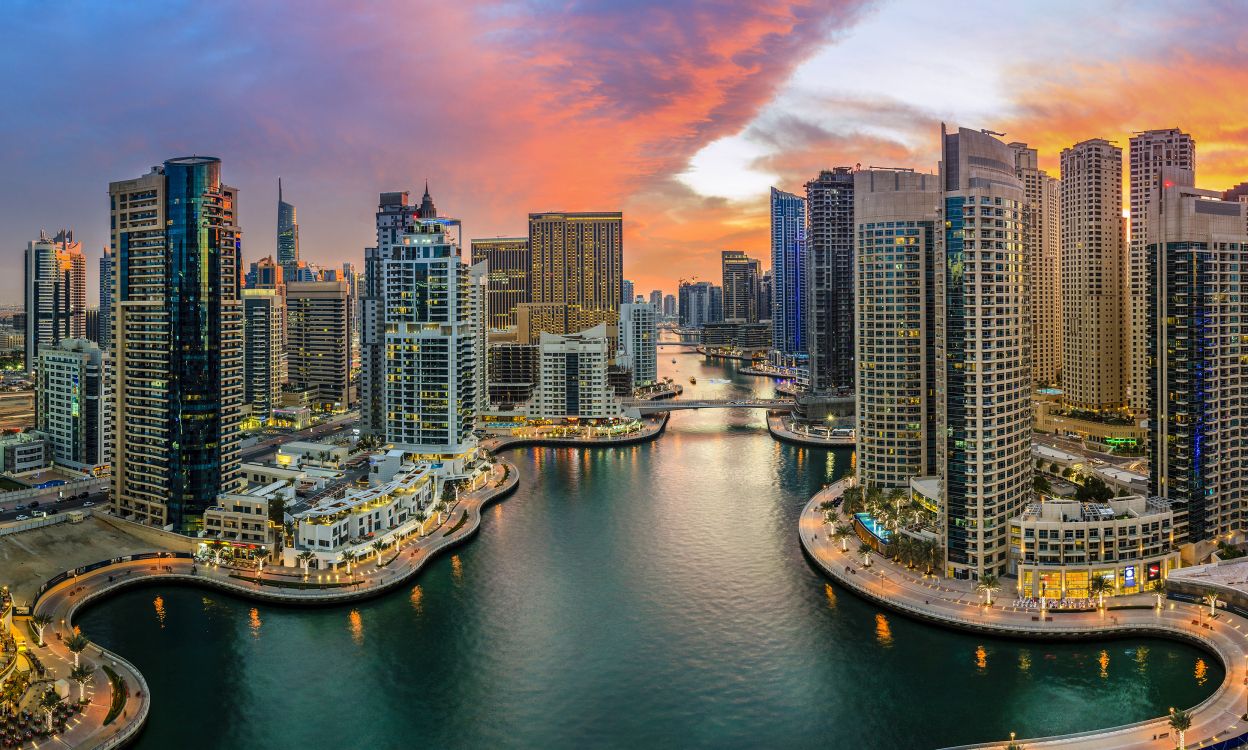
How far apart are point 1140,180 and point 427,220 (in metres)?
105

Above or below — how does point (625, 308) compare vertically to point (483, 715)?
above

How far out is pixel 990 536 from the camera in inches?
2047

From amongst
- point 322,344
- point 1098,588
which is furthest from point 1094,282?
point 322,344

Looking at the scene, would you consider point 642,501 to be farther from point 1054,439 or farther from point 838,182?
point 838,182

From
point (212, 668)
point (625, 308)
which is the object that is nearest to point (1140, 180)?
point (625, 308)

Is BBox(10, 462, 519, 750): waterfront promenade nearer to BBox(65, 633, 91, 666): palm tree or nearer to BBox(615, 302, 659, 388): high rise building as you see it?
BBox(65, 633, 91, 666): palm tree

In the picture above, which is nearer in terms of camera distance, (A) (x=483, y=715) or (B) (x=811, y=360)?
(A) (x=483, y=715)

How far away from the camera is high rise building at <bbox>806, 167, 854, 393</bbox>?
14262 cm

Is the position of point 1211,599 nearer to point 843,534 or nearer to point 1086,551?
point 1086,551

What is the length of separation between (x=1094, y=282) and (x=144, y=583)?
382 ft

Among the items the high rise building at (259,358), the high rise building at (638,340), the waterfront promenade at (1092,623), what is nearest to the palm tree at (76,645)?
the waterfront promenade at (1092,623)

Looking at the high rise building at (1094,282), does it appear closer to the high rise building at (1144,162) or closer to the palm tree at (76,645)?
the high rise building at (1144,162)

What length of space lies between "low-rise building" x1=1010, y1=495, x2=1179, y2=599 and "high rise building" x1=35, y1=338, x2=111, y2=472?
84.3 metres

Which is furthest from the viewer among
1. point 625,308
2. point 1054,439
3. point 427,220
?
point 625,308
